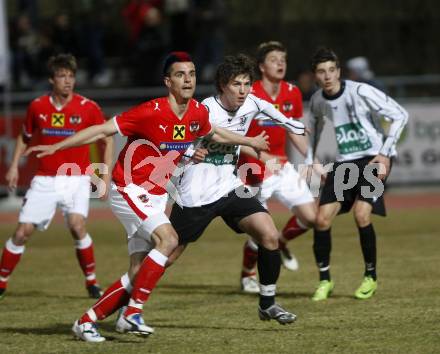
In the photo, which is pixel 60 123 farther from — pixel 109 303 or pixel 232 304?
pixel 109 303

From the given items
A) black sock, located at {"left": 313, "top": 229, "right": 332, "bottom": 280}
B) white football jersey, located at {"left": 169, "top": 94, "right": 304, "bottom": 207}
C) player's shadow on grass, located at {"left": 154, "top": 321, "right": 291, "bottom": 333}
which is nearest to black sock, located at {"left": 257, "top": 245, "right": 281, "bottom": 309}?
player's shadow on grass, located at {"left": 154, "top": 321, "right": 291, "bottom": 333}

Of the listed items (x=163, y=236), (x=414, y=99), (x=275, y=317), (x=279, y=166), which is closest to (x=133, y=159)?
(x=163, y=236)

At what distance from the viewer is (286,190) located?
34.6ft

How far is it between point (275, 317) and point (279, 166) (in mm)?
2803

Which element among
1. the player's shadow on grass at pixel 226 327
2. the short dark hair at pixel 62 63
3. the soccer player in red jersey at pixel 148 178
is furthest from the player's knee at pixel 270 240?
the short dark hair at pixel 62 63

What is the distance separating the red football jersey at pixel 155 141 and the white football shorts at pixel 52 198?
2518mm

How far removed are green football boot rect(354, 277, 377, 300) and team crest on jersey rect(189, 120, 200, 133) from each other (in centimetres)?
256

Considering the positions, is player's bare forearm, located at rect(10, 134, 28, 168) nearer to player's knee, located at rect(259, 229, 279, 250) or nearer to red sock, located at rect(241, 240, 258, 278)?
red sock, located at rect(241, 240, 258, 278)

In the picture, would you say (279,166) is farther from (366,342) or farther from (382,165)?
(366,342)

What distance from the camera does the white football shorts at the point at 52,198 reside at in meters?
10.2

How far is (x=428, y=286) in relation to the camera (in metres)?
9.92

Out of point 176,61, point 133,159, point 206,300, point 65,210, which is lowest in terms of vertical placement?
point 206,300

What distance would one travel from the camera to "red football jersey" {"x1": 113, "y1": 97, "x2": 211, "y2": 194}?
7.68 meters

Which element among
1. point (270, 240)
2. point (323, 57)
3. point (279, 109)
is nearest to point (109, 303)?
point (270, 240)
